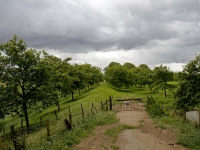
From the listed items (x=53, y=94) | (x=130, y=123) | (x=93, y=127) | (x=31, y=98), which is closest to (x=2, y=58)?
(x=31, y=98)

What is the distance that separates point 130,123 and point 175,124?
13.9 feet

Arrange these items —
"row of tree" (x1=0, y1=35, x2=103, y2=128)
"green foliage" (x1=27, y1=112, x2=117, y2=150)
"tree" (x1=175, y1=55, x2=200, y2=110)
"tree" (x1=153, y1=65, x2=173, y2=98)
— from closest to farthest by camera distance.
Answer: "green foliage" (x1=27, y1=112, x2=117, y2=150) → "row of tree" (x1=0, y1=35, x2=103, y2=128) → "tree" (x1=175, y1=55, x2=200, y2=110) → "tree" (x1=153, y1=65, x2=173, y2=98)

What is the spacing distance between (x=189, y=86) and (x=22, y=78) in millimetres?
23020

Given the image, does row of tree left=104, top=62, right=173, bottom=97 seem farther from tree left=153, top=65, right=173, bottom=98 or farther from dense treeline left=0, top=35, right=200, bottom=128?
dense treeline left=0, top=35, right=200, bottom=128

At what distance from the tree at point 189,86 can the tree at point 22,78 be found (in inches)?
742

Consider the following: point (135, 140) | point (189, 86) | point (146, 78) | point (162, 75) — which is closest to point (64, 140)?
point (135, 140)

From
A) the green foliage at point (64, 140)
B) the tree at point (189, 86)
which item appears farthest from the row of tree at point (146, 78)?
the green foliage at point (64, 140)

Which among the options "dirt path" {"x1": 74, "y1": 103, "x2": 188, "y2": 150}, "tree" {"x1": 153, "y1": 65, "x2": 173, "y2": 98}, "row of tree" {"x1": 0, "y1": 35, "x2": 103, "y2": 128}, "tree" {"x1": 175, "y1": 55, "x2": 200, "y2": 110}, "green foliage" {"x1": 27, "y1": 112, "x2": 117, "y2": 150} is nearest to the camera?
"green foliage" {"x1": 27, "y1": 112, "x2": 117, "y2": 150}

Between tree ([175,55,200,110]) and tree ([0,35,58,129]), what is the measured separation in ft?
61.9

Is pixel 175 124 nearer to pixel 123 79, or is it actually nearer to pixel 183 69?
pixel 183 69

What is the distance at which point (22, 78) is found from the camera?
79.0 ft

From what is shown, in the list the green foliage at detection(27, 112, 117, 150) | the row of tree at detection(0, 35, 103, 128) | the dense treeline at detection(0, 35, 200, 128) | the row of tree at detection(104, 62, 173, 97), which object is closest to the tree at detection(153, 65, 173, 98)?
the row of tree at detection(104, 62, 173, 97)

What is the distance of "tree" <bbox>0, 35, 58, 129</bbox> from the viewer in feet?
76.9

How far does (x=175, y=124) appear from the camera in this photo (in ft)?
58.1
